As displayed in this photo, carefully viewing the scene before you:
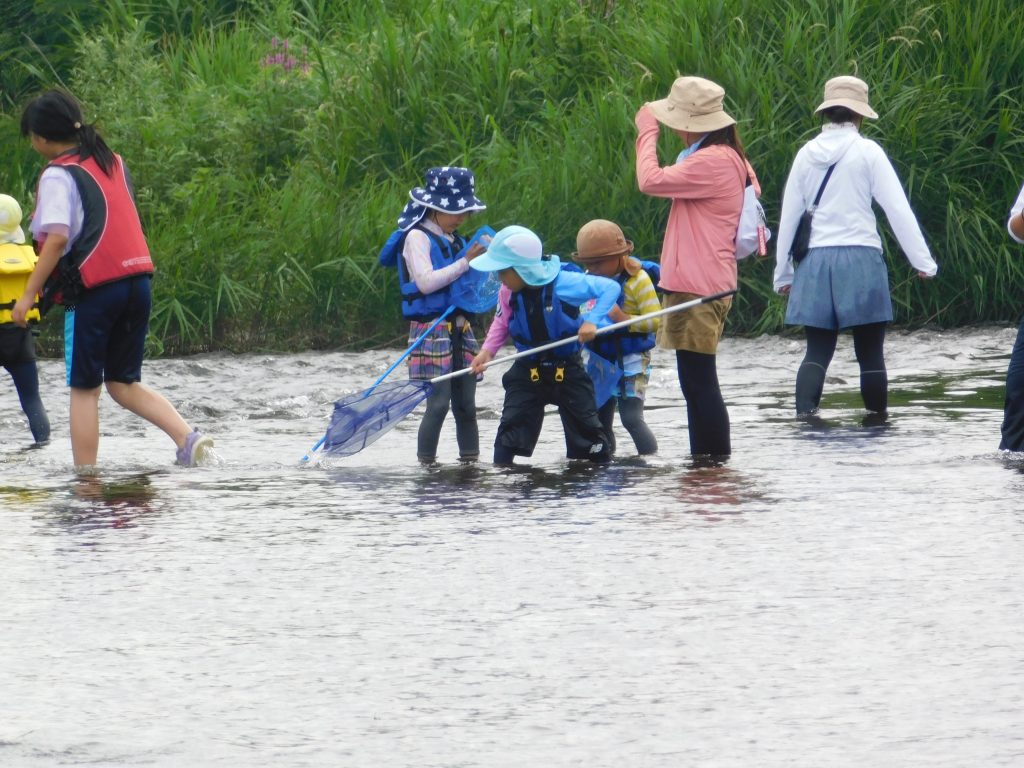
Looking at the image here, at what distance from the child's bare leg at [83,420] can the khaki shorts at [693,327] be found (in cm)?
249

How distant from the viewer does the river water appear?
4.45 metres

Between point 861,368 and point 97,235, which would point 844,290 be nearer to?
point 861,368

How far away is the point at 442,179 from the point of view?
8.93m

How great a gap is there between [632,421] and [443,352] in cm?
91

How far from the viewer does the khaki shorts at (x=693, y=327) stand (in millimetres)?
8562

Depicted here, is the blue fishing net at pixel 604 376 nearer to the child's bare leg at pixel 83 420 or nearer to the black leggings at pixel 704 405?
the black leggings at pixel 704 405

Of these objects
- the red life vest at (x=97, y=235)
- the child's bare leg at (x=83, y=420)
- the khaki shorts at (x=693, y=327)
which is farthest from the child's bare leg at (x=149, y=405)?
the khaki shorts at (x=693, y=327)

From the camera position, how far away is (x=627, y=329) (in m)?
8.80

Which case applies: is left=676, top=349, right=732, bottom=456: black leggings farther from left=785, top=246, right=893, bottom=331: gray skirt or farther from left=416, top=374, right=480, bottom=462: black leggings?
left=785, top=246, right=893, bottom=331: gray skirt

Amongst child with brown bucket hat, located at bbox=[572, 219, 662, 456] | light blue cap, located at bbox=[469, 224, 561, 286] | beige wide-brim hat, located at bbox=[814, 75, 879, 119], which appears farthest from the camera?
beige wide-brim hat, located at bbox=[814, 75, 879, 119]

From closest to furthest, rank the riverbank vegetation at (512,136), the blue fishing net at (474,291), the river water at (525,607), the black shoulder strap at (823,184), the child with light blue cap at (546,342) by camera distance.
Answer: the river water at (525,607), the child with light blue cap at (546,342), the blue fishing net at (474,291), the black shoulder strap at (823,184), the riverbank vegetation at (512,136)

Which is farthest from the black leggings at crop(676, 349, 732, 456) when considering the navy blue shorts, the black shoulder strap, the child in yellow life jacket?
the child in yellow life jacket

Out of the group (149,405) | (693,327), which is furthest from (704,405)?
(149,405)

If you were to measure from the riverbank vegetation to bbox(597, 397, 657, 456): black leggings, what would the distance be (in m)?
5.35
